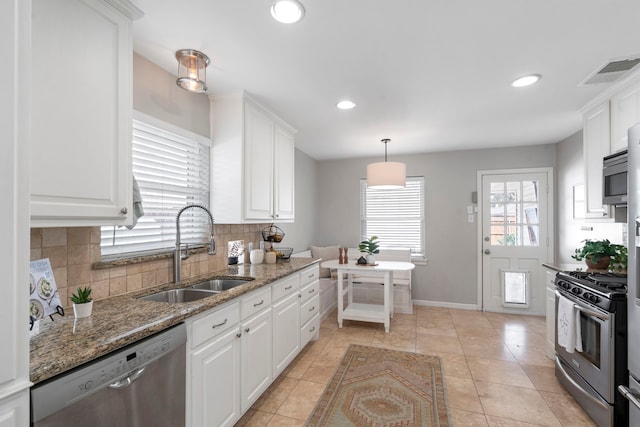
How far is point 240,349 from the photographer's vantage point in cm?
197

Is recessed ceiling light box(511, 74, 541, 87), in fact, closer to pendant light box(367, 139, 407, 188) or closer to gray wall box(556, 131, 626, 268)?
pendant light box(367, 139, 407, 188)

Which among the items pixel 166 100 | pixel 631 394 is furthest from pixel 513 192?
pixel 166 100

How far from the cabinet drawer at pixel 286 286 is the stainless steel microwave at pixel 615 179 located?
2.52 meters

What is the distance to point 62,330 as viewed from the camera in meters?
1.25

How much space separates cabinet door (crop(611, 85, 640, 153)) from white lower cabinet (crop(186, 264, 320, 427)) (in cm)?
283

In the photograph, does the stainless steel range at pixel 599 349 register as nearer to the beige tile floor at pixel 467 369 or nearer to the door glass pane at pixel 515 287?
the beige tile floor at pixel 467 369

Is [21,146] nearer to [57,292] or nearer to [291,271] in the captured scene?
[57,292]

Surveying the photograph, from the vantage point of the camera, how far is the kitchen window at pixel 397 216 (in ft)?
16.2

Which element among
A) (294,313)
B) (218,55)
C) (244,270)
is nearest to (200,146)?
(218,55)

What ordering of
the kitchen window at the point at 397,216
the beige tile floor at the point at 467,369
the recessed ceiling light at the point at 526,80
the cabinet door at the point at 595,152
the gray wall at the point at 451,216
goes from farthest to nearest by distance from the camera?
the kitchen window at the point at 397,216, the gray wall at the point at 451,216, the cabinet door at the point at 595,152, the recessed ceiling light at the point at 526,80, the beige tile floor at the point at 467,369

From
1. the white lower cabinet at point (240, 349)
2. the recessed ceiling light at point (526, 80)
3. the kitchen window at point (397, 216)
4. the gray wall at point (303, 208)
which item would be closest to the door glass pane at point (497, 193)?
the kitchen window at point (397, 216)

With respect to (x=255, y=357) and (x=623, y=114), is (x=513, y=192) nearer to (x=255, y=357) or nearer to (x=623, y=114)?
(x=623, y=114)

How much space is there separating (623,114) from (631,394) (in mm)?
1975

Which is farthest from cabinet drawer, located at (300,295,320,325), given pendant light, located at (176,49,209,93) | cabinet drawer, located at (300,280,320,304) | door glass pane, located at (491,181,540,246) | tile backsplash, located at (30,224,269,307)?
door glass pane, located at (491,181,540,246)
